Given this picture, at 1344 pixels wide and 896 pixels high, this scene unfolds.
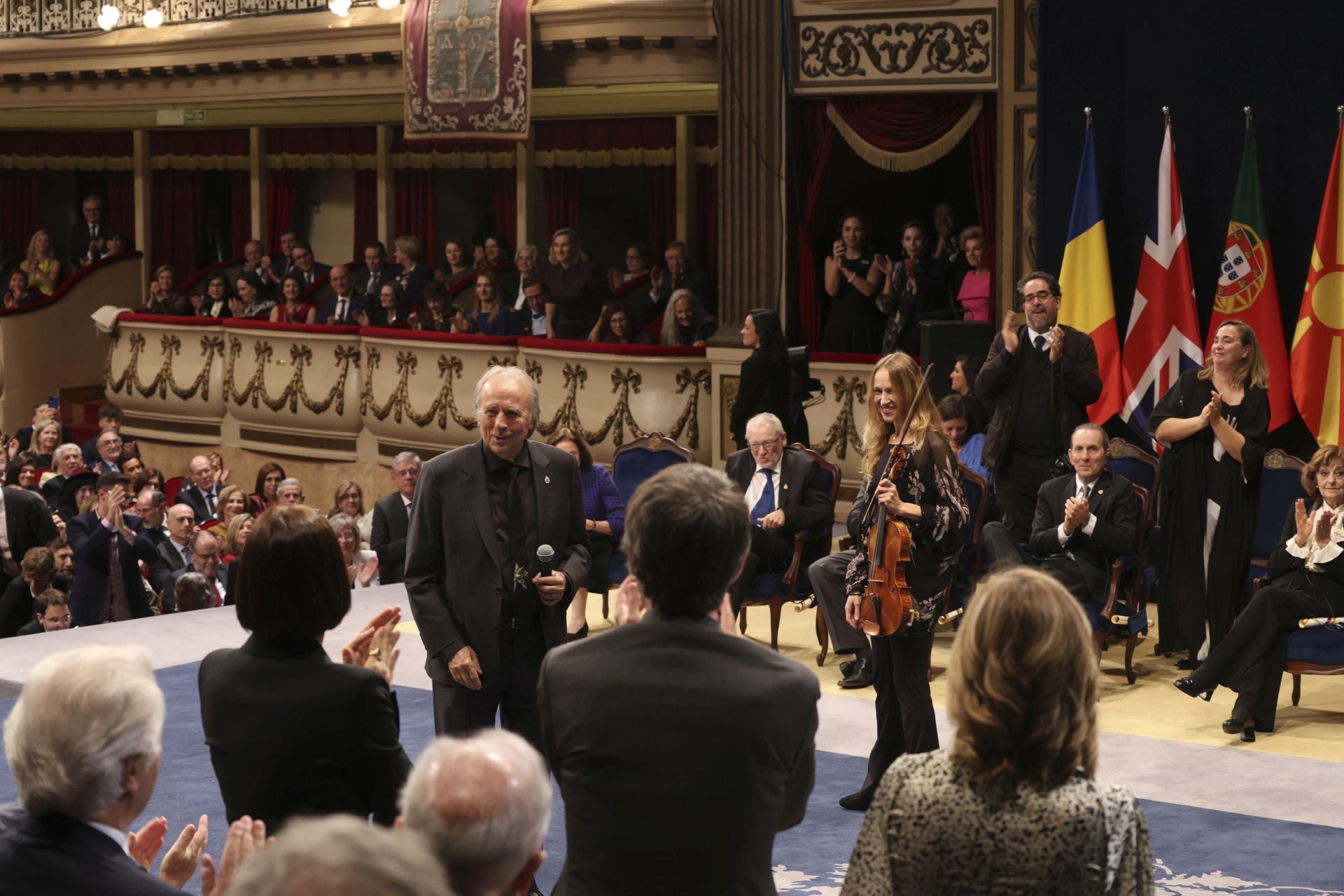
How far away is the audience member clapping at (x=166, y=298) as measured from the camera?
53.9 feet

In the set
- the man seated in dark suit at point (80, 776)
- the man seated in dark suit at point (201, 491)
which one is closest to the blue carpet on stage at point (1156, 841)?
the man seated in dark suit at point (80, 776)

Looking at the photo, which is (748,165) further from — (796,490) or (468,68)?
(796,490)

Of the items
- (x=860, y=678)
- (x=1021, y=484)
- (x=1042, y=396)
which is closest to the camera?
(x=860, y=678)

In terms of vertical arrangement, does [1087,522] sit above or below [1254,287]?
below

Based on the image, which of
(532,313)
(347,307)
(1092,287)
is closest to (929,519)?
(1092,287)

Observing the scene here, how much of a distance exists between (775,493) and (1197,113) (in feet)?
9.14

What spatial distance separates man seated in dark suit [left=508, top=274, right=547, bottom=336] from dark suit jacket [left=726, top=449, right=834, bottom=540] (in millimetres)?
5262

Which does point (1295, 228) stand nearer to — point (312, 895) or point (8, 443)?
point (312, 895)

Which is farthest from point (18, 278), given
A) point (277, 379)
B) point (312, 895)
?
point (312, 895)

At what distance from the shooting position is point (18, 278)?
17234mm

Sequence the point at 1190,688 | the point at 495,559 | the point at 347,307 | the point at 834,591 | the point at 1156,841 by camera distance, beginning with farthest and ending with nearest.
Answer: the point at 347,307
the point at 834,591
the point at 1190,688
the point at 1156,841
the point at 495,559

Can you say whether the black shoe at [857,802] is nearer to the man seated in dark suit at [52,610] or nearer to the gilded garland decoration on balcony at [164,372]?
the man seated in dark suit at [52,610]

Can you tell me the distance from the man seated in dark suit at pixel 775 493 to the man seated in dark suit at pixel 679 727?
5270mm

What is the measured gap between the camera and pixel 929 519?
5738 millimetres
